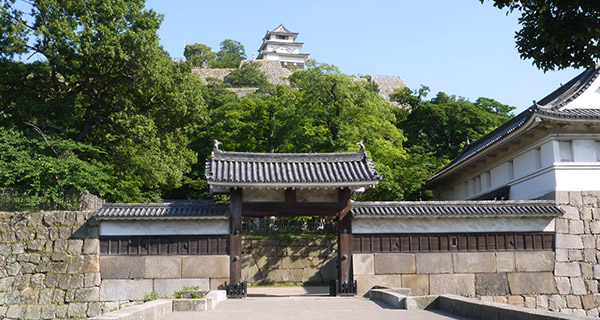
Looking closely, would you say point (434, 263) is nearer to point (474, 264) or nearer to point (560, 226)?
point (474, 264)

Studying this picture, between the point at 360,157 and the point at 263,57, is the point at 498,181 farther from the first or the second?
the point at 263,57

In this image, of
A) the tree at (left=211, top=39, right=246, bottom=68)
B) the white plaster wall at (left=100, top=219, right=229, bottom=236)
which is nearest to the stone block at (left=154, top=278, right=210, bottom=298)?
the white plaster wall at (left=100, top=219, right=229, bottom=236)

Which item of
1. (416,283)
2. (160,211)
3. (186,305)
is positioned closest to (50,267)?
(160,211)

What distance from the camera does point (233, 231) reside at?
54.0 feet

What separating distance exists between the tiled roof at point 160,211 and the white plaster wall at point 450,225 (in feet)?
14.3

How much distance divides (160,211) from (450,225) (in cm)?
903

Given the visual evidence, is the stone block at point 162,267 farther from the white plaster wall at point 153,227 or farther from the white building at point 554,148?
the white building at point 554,148

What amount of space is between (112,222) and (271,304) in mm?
5885

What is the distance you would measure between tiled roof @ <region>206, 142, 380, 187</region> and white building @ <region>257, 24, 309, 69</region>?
285 ft

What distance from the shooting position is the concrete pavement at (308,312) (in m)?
10.5

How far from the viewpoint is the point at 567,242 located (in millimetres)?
17375

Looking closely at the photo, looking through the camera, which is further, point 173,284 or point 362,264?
point 362,264

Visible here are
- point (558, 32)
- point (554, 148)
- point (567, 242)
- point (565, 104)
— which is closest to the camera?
point (558, 32)

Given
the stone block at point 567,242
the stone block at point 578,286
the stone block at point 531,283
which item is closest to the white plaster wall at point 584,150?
the stone block at point 567,242
